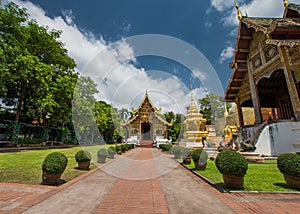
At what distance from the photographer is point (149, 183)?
5.41 metres

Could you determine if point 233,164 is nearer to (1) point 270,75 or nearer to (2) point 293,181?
(2) point 293,181

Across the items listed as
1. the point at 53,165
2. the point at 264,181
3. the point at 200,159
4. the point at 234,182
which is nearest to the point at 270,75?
the point at 200,159

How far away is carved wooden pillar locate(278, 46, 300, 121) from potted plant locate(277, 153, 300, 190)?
18.7ft

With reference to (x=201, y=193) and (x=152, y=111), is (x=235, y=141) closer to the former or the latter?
(x=201, y=193)

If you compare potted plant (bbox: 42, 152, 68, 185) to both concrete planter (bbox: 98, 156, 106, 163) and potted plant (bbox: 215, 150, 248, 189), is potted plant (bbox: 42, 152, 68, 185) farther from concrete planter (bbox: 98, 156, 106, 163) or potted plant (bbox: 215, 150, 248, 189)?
potted plant (bbox: 215, 150, 248, 189)

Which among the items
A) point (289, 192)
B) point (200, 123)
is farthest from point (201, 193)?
point (200, 123)

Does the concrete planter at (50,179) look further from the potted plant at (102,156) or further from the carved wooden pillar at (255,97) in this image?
the carved wooden pillar at (255,97)

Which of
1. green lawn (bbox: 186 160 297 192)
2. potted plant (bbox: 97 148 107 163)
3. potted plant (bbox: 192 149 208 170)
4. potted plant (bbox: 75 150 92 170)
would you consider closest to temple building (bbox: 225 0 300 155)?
green lawn (bbox: 186 160 297 192)

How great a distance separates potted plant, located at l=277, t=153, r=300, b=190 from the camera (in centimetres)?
437

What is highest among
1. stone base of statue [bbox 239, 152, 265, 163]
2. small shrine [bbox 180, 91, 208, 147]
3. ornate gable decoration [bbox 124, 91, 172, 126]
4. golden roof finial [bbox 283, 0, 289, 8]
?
golden roof finial [bbox 283, 0, 289, 8]

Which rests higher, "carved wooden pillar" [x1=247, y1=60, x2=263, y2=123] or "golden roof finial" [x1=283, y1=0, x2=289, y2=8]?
"golden roof finial" [x1=283, y1=0, x2=289, y2=8]

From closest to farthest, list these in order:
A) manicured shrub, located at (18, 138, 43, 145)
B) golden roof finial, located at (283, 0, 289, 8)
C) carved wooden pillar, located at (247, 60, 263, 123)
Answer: carved wooden pillar, located at (247, 60, 263, 123)
golden roof finial, located at (283, 0, 289, 8)
manicured shrub, located at (18, 138, 43, 145)

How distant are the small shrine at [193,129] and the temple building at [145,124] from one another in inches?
225

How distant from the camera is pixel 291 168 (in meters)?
4.41
